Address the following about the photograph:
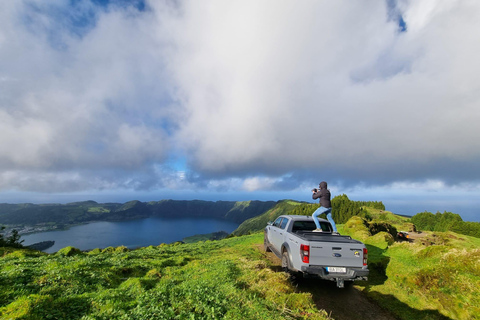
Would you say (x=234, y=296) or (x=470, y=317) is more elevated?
(x=234, y=296)

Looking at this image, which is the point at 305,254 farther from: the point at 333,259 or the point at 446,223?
the point at 446,223

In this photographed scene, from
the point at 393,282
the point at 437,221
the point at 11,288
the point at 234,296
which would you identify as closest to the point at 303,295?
the point at 234,296

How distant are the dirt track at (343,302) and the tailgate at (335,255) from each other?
4.71 feet

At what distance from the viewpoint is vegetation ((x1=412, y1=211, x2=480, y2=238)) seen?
63.4 meters

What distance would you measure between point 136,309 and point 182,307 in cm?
112

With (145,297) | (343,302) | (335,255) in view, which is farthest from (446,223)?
(145,297)

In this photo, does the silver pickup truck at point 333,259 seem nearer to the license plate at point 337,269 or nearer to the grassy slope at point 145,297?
the license plate at point 337,269

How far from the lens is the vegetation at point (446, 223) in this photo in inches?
2497

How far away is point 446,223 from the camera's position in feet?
→ 255

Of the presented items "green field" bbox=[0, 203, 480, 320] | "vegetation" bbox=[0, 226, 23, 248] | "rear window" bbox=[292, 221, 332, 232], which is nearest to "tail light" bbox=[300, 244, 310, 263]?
"green field" bbox=[0, 203, 480, 320]

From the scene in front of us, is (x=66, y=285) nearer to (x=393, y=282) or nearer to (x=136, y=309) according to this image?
(x=136, y=309)

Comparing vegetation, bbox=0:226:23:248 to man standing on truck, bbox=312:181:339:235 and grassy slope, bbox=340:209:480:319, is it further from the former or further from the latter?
grassy slope, bbox=340:209:480:319

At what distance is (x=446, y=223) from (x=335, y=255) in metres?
105

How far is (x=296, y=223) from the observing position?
37.5 ft
